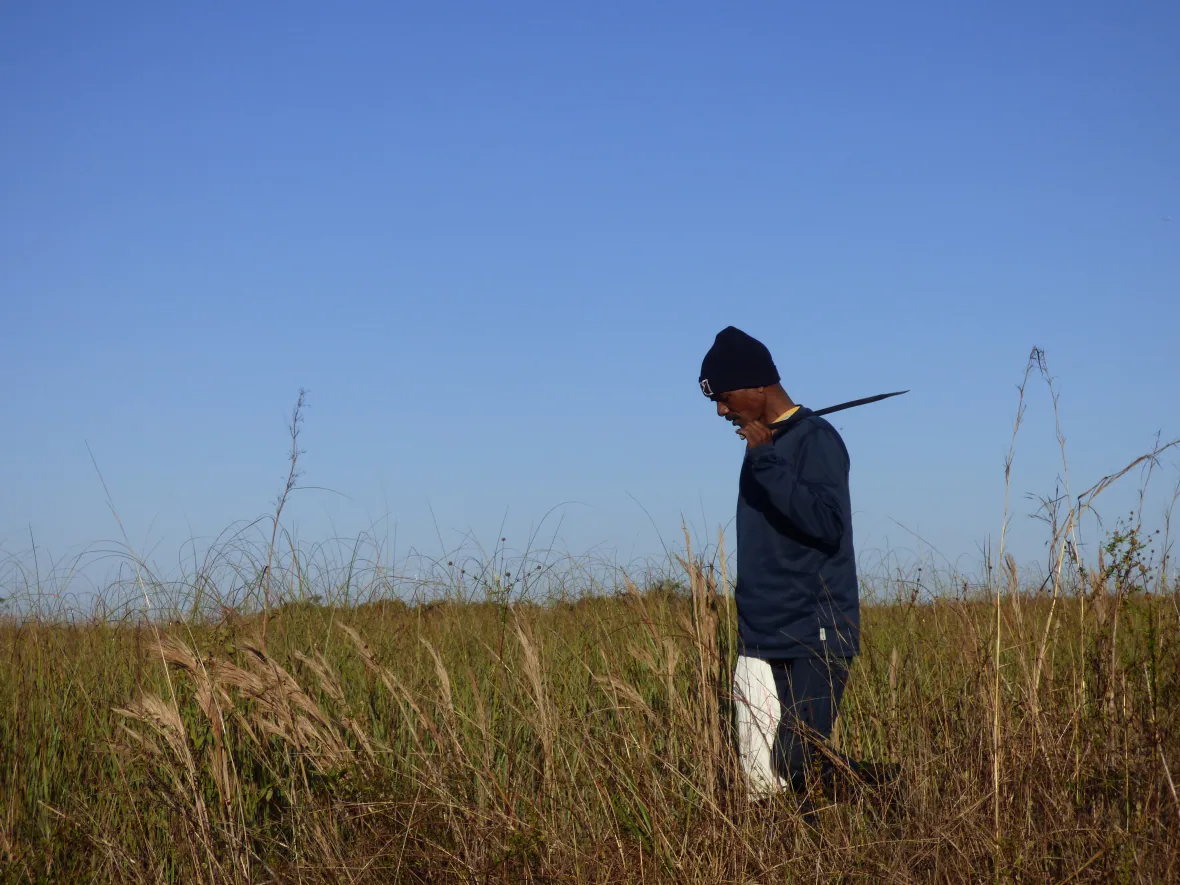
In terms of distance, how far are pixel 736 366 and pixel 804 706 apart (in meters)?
1.32

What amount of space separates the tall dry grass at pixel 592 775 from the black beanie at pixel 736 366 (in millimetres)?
723

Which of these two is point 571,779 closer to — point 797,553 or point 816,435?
point 797,553

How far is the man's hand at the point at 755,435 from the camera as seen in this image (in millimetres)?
3816

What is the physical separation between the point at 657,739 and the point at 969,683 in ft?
4.82

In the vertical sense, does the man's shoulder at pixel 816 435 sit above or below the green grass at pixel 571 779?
above

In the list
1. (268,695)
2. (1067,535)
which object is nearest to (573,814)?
(268,695)

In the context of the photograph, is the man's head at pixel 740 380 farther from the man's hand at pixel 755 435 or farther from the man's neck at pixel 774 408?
the man's hand at pixel 755 435

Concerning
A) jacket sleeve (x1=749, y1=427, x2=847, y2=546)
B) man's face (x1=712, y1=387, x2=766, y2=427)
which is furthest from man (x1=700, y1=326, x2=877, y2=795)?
man's face (x1=712, y1=387, x2=766, y2=427)

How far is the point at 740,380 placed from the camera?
4.02 meters

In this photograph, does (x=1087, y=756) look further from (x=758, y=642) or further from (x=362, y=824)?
(x=362, y=824)

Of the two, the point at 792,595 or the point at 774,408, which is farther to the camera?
the point at 774,408

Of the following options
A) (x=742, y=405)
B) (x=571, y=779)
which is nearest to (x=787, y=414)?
(x=742, y=405)

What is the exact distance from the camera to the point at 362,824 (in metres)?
3.60

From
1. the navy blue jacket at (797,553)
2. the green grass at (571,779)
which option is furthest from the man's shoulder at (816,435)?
the green grass at (571,779)
